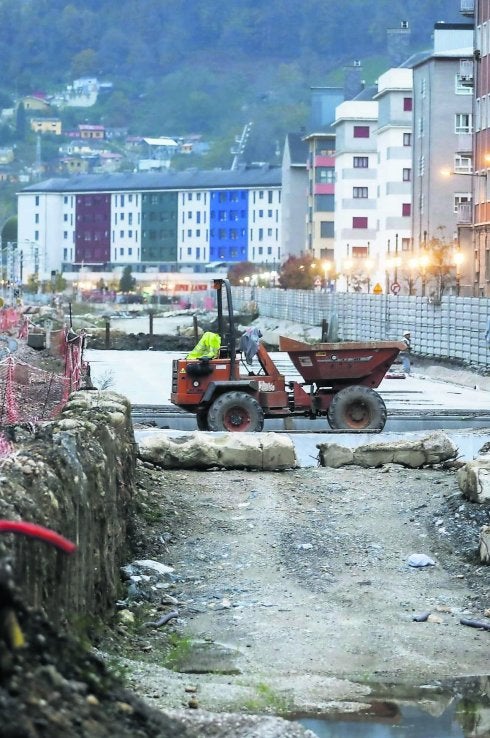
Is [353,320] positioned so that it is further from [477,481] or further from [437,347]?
[477,481]

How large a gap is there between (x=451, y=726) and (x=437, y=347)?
2031 inches

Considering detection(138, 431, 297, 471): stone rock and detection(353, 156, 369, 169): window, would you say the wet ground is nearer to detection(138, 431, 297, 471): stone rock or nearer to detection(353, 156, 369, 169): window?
detection(138, 431, 297, 471): stone rock

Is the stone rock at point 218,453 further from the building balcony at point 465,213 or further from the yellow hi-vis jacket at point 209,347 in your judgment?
the building balcony at point 465,213

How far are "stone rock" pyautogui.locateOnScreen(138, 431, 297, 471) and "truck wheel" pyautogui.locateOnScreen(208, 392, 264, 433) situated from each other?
4630 mm

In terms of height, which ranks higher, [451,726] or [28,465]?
[28,465]

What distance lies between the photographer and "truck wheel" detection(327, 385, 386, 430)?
29.1 m

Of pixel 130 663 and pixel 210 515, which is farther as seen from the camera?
pixel 210 515

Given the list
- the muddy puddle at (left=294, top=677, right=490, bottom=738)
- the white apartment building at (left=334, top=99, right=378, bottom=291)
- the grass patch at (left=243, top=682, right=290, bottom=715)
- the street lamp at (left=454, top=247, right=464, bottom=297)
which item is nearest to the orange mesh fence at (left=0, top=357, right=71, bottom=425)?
the grass patch at (left=243, top=682, right=290, bottom=715)

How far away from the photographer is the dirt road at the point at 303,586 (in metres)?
13.4

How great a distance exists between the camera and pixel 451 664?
45.9ft

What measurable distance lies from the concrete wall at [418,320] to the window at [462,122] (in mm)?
13771

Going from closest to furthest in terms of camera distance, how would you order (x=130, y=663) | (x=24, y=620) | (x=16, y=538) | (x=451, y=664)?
(x=24, y=620) < (x=16, y=538) < (x=130, y=663) < (x=451, y=664)

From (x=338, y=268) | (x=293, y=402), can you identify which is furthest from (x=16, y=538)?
(x=338, y=268)

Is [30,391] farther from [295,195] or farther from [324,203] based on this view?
[295,195]
